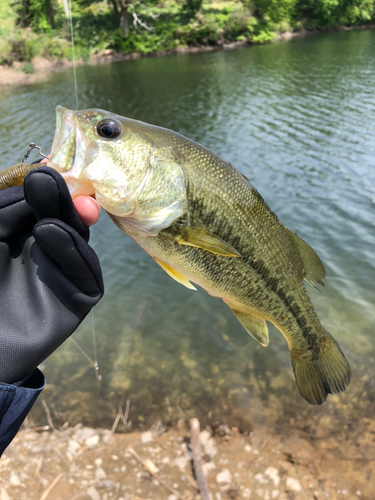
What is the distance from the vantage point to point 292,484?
3633 mm

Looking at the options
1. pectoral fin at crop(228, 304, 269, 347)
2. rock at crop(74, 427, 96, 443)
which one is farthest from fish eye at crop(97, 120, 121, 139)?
rock at crop(74, 427, 96, 443)

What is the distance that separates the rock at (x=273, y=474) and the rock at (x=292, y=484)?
0.09 m

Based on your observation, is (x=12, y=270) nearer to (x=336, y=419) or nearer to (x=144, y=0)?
(x=336, y=419)

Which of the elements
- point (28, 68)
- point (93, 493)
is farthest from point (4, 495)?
point (28, 68)

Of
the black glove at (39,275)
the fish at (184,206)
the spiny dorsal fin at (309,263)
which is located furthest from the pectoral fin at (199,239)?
the spiny dorsal fin at (309,263)

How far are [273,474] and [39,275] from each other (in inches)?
124

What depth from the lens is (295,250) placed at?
2.59 m

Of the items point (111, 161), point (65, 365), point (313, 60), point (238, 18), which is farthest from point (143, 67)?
point (111, 161)

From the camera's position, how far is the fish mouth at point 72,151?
1.94m

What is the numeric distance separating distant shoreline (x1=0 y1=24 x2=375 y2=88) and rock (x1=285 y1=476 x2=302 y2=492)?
96.4 ft

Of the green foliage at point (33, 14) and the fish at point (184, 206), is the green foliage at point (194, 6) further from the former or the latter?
the fish at point (184, 206)

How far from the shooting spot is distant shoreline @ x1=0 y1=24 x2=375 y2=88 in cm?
2756

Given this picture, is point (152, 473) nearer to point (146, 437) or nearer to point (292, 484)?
point (146, 437)

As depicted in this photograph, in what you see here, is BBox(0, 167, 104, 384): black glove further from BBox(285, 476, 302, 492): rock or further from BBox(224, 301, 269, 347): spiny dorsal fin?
BBox(285, 476, 302, 492): rock
